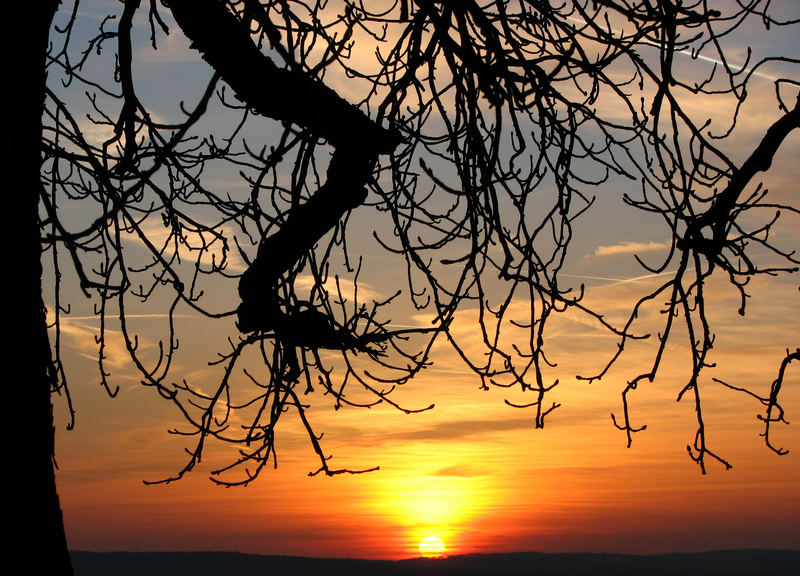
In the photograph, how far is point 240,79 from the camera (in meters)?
4.12

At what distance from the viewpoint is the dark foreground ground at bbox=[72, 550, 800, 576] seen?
232 ft

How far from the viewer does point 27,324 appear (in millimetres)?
2984

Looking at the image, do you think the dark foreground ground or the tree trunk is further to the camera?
the dark foreground ground

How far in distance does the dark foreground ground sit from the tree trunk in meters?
65.6

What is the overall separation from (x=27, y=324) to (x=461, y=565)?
286 ft

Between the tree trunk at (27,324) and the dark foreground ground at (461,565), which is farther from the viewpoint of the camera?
the dark foreground ground at (461,565)

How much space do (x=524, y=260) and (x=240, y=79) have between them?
176 centimetres

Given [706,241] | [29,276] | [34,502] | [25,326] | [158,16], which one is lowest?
[34,502]

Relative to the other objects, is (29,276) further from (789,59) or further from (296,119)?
(789,59)

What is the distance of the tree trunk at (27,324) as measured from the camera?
9.33 ft

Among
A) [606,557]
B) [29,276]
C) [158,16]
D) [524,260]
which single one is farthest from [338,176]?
[606,557]

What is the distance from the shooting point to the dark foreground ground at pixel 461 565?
7062 cm

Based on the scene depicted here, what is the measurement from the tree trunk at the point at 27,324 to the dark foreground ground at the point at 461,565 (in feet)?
215

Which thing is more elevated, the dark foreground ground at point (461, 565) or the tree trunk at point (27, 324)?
the dark foreground ground at point (461, 565)
